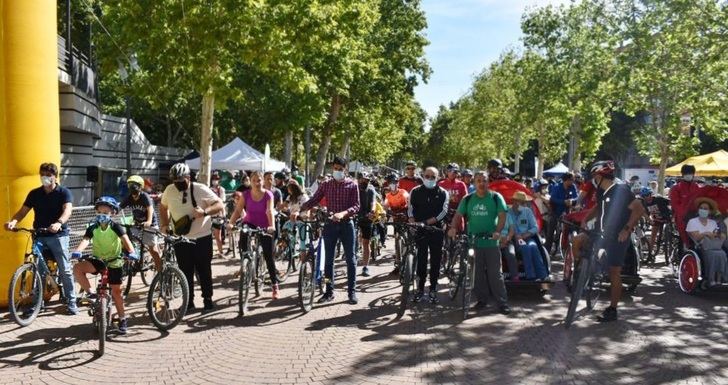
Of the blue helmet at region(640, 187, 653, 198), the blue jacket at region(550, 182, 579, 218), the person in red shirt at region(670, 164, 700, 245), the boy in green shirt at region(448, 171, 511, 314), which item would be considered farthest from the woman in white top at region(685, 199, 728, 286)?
the blue helmet at region(640, 187, 653, 198)

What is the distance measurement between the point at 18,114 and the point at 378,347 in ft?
17.5

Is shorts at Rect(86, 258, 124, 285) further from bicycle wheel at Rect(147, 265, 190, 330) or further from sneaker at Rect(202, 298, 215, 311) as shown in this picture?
sneaker at Rect(202, 298, 215, 311)

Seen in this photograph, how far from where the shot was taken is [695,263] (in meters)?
9.12

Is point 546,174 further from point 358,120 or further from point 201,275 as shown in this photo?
point 201,275

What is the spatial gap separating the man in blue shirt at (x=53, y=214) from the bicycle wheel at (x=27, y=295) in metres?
0.34

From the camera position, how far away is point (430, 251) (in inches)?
325

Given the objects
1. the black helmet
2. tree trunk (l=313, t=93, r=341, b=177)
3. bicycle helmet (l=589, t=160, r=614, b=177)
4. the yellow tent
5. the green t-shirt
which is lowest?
the green t-shirt

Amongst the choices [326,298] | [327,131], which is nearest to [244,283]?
[326,298]

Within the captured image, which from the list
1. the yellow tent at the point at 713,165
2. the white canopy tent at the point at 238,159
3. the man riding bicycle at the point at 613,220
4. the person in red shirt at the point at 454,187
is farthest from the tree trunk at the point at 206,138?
the yellow tent at the point at 713,165

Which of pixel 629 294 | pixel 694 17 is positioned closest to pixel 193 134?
pixel 694 17

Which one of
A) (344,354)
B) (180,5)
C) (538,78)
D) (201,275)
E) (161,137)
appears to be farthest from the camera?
(161,137)

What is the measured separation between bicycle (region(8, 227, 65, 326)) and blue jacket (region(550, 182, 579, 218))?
33.0 ft

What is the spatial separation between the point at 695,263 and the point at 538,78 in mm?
25958

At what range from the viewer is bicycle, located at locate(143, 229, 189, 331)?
6543 millimetres
